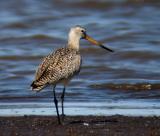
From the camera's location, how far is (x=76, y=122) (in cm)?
993

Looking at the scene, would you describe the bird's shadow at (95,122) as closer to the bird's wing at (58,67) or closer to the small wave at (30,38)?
the bird's wing at (58,67)

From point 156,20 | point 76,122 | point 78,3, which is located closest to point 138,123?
point 76,122

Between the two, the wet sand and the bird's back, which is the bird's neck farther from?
the wet sand

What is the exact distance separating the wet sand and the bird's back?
1.86 feet

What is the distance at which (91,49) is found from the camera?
59.0 feet

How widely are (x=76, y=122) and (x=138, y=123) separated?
35.0 inches

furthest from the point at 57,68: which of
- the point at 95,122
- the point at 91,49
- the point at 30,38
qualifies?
the point at 30,38

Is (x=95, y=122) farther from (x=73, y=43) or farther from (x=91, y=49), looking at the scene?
(x=91, y=49)

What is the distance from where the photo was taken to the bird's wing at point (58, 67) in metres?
9.93

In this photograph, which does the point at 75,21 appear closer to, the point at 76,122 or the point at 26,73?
the point at 26,73

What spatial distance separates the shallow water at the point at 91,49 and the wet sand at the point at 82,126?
763 mm

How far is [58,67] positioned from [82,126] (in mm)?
998

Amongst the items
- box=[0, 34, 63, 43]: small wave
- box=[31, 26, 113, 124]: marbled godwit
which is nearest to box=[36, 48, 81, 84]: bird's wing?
box=[31, 26, 113, 124]: marbled godwit

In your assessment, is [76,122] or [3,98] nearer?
[76,122]
